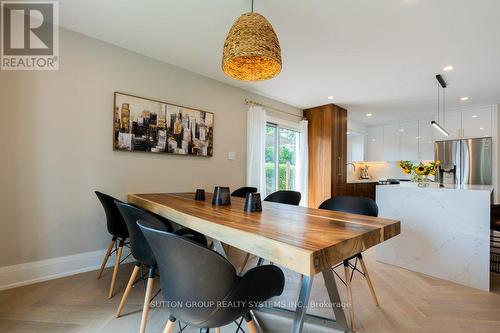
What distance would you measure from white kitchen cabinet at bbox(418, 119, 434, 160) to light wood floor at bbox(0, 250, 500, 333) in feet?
12.4

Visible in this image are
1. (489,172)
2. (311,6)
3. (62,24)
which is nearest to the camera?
(311,6)

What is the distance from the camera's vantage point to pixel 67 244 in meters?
2.31

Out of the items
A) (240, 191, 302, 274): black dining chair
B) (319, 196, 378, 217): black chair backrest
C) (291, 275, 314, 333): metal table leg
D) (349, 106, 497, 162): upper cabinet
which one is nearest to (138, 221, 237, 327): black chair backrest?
(291, 275, 314, 333): metal table leg

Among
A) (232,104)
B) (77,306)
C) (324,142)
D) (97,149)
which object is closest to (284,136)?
(324,142)

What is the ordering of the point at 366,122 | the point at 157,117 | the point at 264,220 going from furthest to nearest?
1. the point at 366,122
2. the point at 157,117
3. the point at 264,220

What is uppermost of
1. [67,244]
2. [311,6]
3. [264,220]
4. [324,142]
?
[311,6]

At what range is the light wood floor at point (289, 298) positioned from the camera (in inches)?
62.4

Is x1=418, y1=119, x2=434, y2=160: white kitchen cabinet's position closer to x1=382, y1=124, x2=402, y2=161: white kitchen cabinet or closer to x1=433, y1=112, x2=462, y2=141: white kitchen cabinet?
x1=433, y1=112, x2=462, y2=141: white kitchen cabinet

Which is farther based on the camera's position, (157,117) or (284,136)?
(284,136)

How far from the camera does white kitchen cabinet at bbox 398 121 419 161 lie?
18.5ft

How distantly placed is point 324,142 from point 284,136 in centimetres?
82

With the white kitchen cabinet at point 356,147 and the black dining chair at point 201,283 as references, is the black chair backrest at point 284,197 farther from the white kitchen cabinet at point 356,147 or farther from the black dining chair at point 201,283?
the white kitchen cabinet at point 356,147

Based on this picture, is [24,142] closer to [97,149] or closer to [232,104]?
[97,149]

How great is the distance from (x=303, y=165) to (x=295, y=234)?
3.87 meters
